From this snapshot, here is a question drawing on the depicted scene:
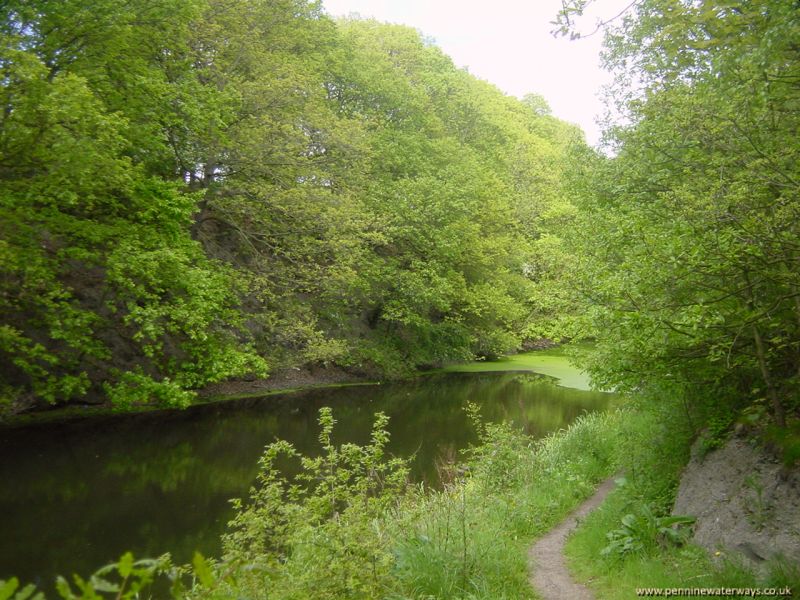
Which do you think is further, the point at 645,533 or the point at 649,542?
the point at 645,533

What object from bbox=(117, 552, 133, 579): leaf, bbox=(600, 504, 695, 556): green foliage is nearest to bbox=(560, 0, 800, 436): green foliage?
bbox=(600, 504, 695, 556): green foliage

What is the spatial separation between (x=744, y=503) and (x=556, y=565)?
212 cm

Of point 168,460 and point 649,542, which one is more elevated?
point 649,542

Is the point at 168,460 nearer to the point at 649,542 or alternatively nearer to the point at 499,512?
the point at 499,512

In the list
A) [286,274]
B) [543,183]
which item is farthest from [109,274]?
[543,183]

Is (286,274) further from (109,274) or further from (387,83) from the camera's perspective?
(387,83)

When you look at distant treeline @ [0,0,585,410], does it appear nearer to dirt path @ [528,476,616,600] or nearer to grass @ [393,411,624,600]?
grass @ [393,411,624,600]

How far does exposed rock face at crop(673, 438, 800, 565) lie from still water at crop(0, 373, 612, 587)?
531 cm

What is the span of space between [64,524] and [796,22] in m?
11.0

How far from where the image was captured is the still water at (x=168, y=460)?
8.91 metres

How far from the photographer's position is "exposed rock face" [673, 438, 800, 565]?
17.3 feet

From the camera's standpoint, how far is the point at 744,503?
19.0 feet

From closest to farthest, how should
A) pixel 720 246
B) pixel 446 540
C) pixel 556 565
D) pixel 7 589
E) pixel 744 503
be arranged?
pixel 7 589
pixel 720 246
pixel 744 503
pixel 446 540
pixel 556 565

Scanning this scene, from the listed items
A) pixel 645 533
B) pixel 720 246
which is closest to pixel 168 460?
pixel 645 533
